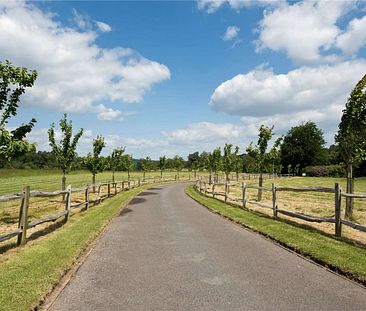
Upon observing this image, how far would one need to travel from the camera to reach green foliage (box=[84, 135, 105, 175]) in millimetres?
33219

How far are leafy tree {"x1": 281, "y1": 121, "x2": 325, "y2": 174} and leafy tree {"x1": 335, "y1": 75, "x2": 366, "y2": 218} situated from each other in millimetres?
97676

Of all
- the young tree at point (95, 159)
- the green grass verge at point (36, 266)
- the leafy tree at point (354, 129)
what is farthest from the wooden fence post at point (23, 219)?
the young tree at point (95, 159)

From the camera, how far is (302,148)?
113 meters

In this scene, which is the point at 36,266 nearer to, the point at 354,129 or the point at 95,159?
the point at 354,129

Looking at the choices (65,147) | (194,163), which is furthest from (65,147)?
(194,163)

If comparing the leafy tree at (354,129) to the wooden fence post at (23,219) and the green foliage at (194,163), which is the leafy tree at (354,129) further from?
the green foliage at (194,163)

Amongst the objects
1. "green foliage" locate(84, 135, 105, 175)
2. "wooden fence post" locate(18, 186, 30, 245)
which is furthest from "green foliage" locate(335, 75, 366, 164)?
"green foliage" locate(84, 135, 105, 175)

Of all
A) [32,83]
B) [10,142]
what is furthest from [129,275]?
[32,83]

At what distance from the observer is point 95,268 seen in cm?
730

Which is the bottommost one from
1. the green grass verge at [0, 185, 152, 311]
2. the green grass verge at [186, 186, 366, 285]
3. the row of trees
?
the green grass verge at [0, 185, 152, 311]

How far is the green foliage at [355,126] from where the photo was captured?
15.7 meters

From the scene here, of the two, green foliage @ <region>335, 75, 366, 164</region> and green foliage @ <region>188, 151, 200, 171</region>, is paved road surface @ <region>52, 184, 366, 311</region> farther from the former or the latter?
green foliage @ <region>188, 151, 200, 171</region>

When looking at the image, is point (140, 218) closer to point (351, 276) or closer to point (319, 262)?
point (319, 262)

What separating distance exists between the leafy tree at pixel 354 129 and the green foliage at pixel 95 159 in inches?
920
